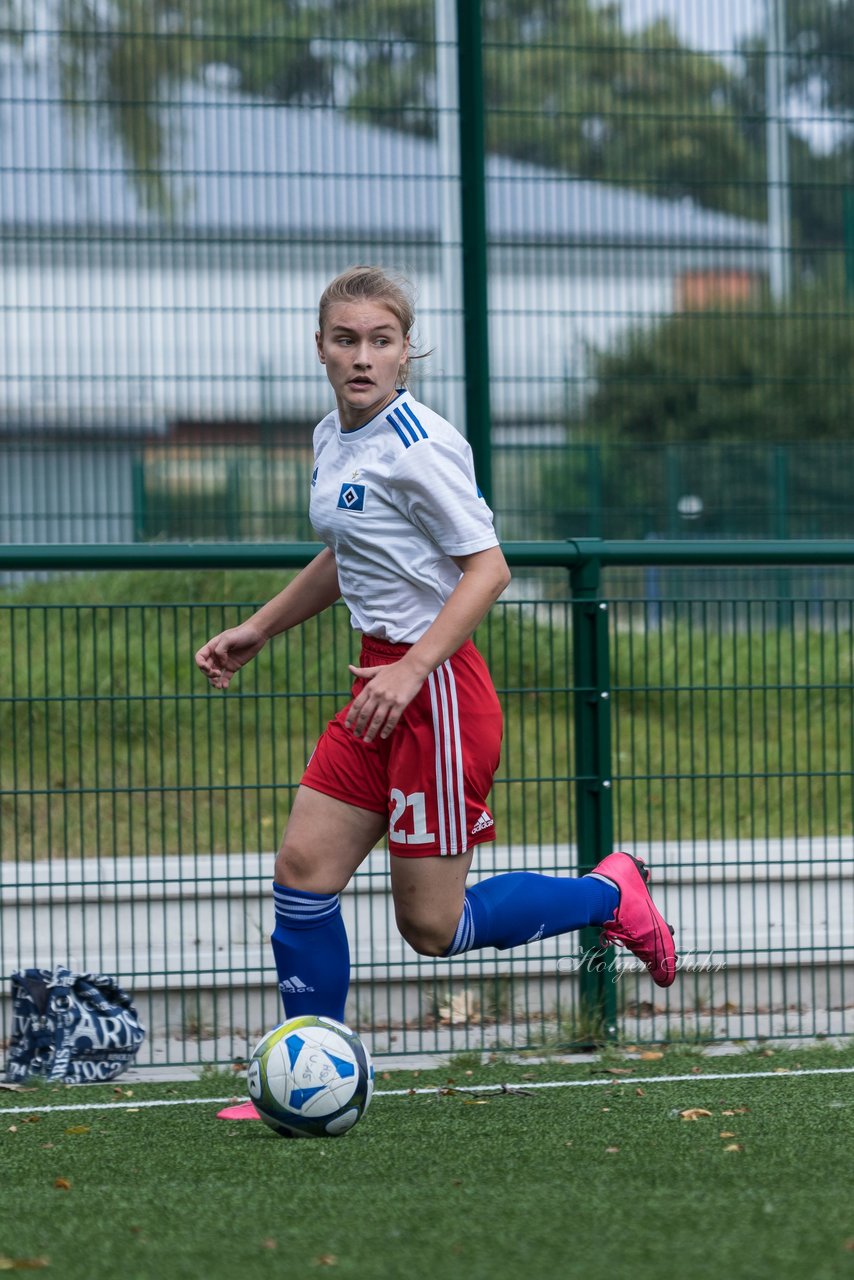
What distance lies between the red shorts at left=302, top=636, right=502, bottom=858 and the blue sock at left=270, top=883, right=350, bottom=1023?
0.25 meters

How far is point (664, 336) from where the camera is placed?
10.1m

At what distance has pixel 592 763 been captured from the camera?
18.1 ft

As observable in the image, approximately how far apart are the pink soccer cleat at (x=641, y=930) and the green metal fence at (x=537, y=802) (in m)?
0.97

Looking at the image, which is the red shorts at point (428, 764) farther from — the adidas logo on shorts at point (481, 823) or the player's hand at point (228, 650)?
the player's hand at point (228, 650)

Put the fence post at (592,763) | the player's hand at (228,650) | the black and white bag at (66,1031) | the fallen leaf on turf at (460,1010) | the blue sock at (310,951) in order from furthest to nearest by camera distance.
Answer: the fallen leaf on turf at (460,1010)
the fence post at (592,763)
the black and white bag at (66,1031)
the player's hand at (228,650)
the blue sock at (310,951)

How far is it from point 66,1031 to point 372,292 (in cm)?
244

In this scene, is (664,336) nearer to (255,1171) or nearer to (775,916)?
(775,916)

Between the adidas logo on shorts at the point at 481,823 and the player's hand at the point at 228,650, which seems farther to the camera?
the player's hand at the point at 228,650

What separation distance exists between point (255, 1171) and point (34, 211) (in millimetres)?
6355

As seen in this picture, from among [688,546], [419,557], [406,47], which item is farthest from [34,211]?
[419,557]

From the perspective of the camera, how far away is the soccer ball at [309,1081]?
3914 mm

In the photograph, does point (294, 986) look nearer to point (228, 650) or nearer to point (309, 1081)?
point (309, 1081)

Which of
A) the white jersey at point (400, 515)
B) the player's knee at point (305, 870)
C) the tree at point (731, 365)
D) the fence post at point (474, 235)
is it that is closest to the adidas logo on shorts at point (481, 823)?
the player's knee at point (305, 870)

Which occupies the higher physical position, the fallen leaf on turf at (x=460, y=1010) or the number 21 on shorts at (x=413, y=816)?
the number 21 on shorts at (x=413, y=816)
